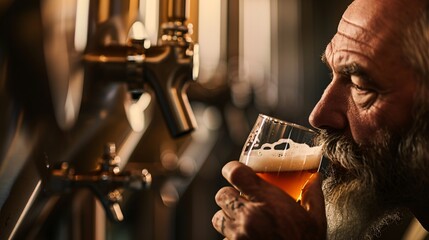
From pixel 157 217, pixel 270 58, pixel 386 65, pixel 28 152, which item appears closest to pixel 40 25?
pixel 28 152

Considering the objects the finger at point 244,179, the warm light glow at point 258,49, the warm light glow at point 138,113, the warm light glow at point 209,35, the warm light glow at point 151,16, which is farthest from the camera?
the warm light glow at point 258,49

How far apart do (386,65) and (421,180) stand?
22 cm

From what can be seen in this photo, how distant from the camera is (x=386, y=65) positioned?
1330 mm

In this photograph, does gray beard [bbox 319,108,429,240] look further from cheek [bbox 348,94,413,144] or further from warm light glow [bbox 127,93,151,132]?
warm light glow [bbox 127,93,151,132]

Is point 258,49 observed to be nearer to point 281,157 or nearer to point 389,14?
point 389,14

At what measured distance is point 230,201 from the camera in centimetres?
118

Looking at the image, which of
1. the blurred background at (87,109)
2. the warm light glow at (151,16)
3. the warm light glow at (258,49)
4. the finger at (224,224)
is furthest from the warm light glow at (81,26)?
the warm light glow at (258,49)

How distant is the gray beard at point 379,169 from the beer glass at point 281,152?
0.18 meters

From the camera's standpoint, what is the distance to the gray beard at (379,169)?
1.35m

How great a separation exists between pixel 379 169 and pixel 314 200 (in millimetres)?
209

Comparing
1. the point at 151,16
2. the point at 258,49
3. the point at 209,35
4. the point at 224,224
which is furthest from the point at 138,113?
the point at 258,49

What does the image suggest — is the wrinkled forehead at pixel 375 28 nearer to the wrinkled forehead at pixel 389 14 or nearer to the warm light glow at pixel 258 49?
the wrinkled forehead at pixel 389 14

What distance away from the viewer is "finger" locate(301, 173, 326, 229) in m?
1.21

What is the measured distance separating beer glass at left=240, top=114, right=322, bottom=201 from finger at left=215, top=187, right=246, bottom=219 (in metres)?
0.05
